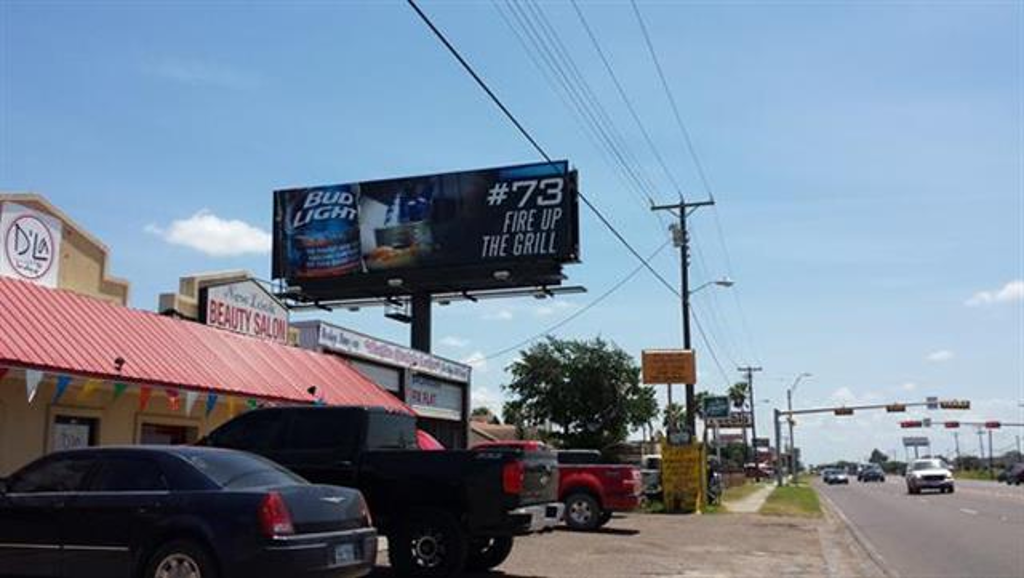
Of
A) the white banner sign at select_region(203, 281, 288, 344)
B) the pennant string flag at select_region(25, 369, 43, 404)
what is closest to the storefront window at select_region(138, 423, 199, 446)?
the white banner sign at select_region(203, 281, 288, 344)

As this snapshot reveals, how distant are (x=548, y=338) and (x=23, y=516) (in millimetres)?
53695

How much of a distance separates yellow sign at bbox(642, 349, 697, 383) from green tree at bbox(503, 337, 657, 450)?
23639 mm

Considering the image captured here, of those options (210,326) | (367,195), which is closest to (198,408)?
(210,326)

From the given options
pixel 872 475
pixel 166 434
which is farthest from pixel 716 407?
pixel 872 475

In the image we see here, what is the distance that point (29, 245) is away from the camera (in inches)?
650

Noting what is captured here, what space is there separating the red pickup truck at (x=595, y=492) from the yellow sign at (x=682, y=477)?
9.93 metres

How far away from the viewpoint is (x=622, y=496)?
23859 millimetres

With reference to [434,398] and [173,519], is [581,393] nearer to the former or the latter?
[434,398]

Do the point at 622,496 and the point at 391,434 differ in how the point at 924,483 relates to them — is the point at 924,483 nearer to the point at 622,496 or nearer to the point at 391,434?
the point at 622,496

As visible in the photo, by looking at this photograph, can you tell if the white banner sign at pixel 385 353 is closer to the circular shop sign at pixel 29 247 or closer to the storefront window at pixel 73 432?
the storefront window at pixel 73 432

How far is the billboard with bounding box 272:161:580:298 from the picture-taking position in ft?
124

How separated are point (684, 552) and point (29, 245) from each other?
11804 mm

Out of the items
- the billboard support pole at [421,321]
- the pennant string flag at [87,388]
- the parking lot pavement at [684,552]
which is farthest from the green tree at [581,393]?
the pennant string flag at [87,388]

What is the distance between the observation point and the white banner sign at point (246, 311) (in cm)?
2145
